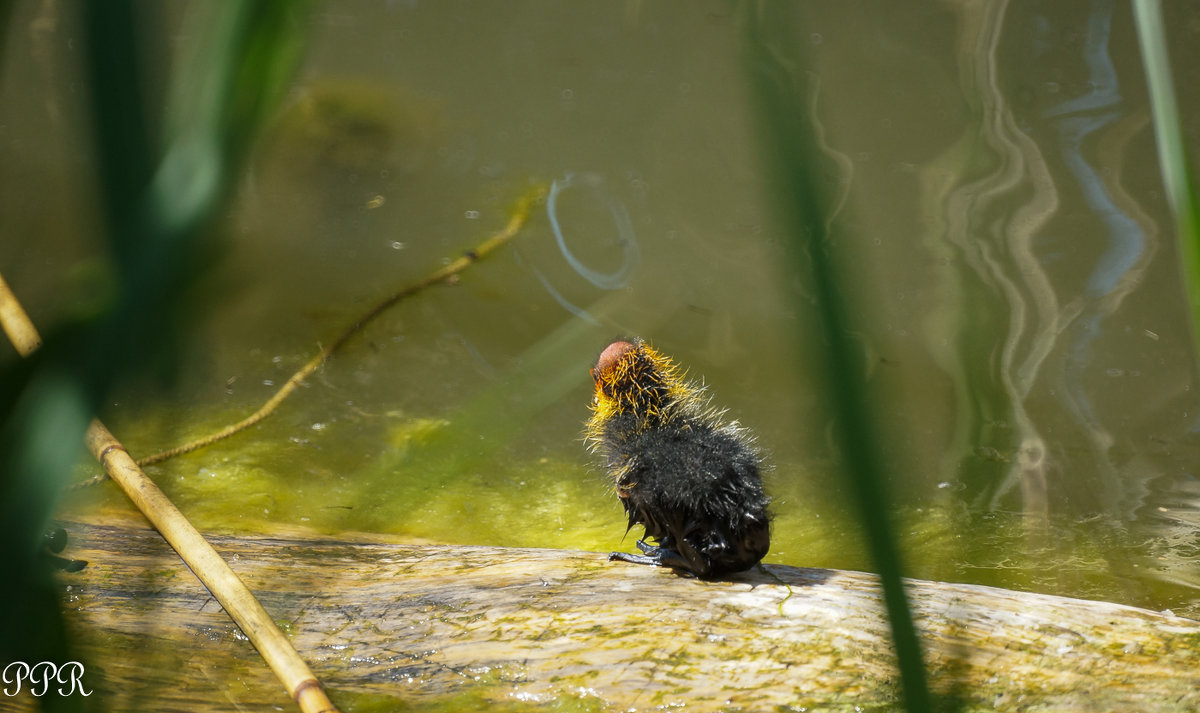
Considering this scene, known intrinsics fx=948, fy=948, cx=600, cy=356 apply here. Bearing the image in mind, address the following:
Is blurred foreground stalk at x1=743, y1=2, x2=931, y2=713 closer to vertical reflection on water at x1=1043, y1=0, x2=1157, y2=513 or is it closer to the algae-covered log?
the algae-covered log

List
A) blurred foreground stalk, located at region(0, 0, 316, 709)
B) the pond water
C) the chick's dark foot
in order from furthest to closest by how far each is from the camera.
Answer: the pond water < the chick's dark foot < blurred foreground stalk, located at region(0, 0, 316, 709)

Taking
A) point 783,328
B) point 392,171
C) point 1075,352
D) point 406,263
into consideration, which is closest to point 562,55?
point 392,171

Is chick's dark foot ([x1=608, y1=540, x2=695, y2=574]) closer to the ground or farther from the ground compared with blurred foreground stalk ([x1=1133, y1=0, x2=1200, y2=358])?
farther from the ground

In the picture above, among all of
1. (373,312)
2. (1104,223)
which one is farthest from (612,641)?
(1104,223)

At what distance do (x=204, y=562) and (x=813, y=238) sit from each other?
2210mm

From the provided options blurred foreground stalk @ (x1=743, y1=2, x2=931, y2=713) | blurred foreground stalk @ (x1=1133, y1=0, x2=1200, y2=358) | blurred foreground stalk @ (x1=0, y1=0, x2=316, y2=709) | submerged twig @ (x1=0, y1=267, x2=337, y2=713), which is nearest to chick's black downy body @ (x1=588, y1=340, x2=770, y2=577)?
submerged twig @ (x1=0, y1=267, x2=337, y2=713)

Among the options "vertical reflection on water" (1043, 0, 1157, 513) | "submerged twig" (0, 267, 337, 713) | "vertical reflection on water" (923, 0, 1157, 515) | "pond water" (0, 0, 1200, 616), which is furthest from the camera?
"vertical reflection on water" (1043, 0, 1157, 513)

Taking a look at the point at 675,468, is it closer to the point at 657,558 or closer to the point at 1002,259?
the point at 657,558

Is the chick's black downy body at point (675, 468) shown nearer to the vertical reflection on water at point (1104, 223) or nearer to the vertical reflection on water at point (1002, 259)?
the vertical reflection on water at point (1002, 259)

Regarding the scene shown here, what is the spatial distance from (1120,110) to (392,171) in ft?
15.0

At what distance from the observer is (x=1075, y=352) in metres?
4.64

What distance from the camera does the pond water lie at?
156 inches

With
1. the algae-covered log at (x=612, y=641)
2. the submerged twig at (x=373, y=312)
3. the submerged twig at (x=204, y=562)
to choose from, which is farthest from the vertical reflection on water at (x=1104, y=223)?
the submerged twig at (x=204, y=562)

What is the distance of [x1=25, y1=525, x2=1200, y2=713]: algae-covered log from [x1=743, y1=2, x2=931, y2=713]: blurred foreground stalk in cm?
162
